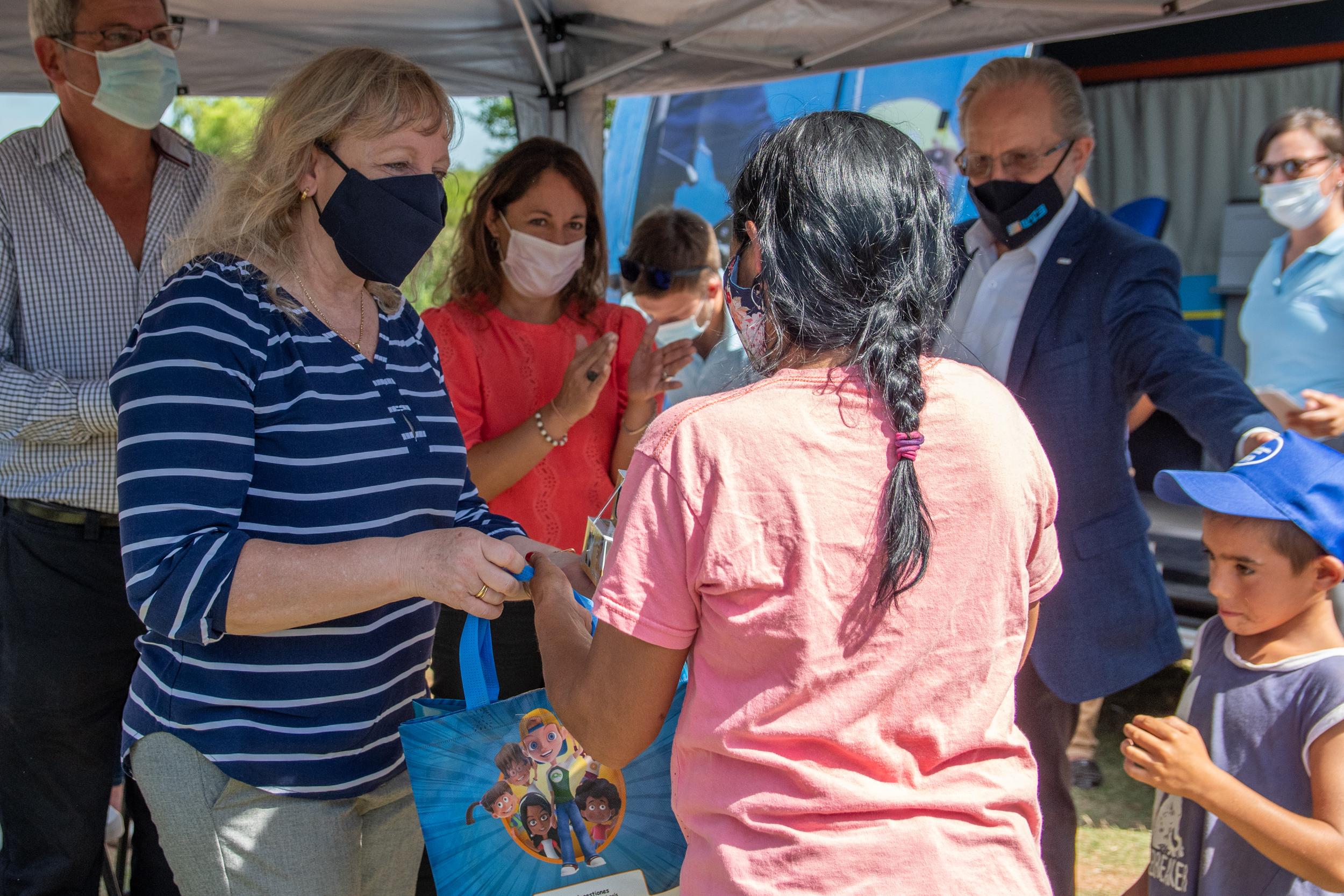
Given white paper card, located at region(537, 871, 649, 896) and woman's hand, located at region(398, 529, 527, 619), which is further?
white paper card, located at region(537, 871, 649, 896)

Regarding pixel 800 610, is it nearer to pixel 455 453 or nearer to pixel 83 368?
pixel 455 453

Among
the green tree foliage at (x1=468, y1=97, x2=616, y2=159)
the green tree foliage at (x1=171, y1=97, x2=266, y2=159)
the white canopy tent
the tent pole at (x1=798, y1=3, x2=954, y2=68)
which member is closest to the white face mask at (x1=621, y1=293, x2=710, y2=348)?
the white canopy tent

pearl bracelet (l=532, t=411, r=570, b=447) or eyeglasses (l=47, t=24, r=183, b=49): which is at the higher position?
eyeglasses (l=47, t=24, r=183, b=49)

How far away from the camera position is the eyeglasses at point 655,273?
3719 millimetres

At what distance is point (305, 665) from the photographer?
1.56 m

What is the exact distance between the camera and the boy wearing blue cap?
1818mm

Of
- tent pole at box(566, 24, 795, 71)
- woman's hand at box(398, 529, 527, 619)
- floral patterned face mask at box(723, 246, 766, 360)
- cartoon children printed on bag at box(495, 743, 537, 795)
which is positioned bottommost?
cartoon children printed on bag at box(495, 743, 537, 795)

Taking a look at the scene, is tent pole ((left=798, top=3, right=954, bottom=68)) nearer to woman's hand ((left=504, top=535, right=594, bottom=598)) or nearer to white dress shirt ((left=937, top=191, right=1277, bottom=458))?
white dress shirt ((left=937, top=191, right=1277, bottom=458))

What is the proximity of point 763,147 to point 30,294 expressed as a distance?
188 centimetres

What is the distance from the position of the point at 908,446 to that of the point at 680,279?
2748 millimetres

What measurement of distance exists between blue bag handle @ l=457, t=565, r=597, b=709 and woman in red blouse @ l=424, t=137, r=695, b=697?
3.04ft

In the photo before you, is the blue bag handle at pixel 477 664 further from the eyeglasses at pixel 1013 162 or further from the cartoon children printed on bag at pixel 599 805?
the eyeglasses at pixel 1013 162

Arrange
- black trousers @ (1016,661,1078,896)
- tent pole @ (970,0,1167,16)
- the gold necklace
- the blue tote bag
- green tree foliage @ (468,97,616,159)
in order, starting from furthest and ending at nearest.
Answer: green tree foliage @ (468,97,616,159) < tent pole @ (970,0,1167,16) < black trousers @ (1016,661,1078,896) < the gold necklace < the blue tote bag

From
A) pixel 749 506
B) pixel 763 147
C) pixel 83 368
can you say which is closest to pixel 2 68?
pixel 83 368
